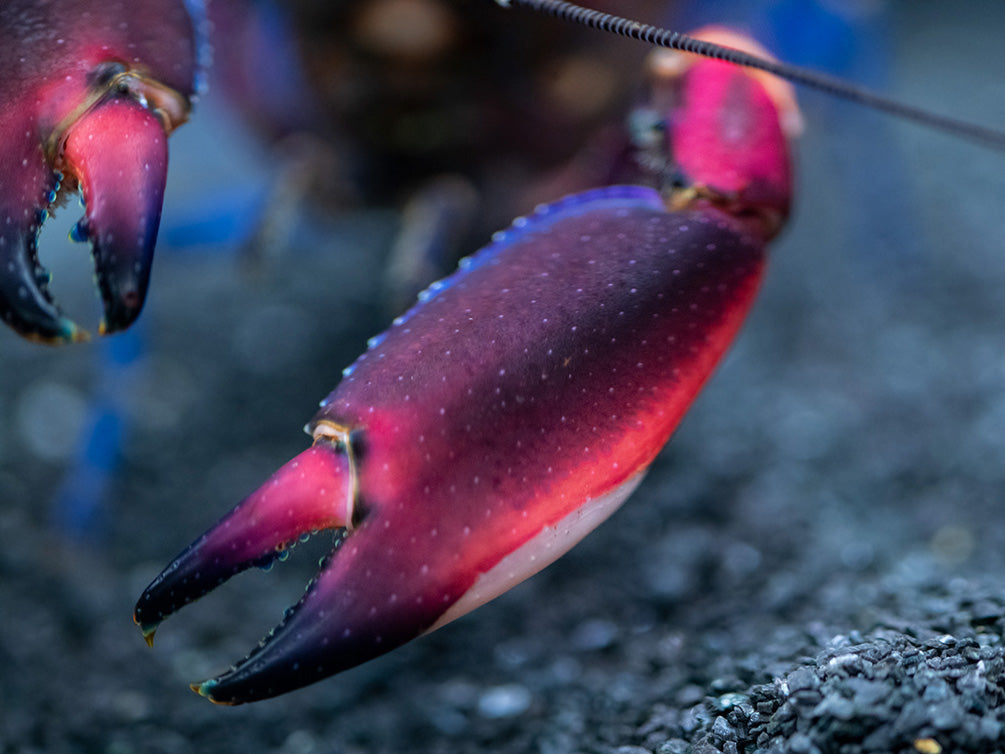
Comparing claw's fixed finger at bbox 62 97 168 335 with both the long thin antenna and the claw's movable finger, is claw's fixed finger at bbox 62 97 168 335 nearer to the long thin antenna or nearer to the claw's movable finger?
the claw's movable finger

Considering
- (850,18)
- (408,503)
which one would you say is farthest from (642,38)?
(850,18)

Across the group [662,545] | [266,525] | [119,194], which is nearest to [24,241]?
[119,194]

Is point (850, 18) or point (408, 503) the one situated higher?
point (850, 18)

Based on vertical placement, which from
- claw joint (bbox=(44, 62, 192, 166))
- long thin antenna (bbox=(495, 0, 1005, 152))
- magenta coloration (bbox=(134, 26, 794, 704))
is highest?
claw joint (bbox=(44, 62, 192, 166))

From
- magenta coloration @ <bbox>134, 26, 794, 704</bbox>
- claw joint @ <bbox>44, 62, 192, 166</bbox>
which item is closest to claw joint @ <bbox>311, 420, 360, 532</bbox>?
magenta coloration @ <bbox>134, 26, 794, 704</bbox>

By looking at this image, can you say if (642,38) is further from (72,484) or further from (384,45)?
(72,484)

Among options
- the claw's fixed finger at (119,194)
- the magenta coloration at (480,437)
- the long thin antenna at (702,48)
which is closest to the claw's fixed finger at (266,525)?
the magenta coloration at (480,437)

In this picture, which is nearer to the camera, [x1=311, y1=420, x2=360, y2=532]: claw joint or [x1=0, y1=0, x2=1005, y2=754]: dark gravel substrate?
[x1=311, y1=420, x2=360, y2=532]: claw joint
